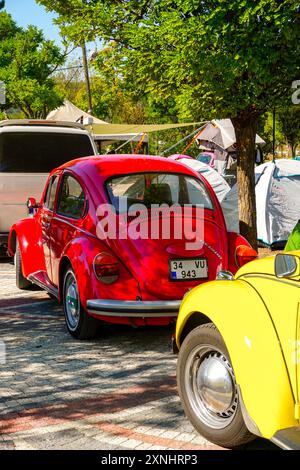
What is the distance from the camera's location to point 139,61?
8.44m

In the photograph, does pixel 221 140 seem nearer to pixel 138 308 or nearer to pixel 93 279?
pixel 93 279

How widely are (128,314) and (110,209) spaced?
115 cm

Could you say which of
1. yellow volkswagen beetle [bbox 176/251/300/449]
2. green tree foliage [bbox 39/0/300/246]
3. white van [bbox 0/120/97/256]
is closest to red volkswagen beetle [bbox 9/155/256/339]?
green tree foliage [bbox 39/0/300/246]

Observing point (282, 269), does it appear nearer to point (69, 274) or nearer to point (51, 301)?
point (69, 274)

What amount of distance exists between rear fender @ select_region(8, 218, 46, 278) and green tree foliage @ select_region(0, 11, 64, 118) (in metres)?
25.8

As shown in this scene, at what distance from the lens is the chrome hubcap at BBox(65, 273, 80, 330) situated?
623cm

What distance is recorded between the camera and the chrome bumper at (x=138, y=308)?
5.65 meters

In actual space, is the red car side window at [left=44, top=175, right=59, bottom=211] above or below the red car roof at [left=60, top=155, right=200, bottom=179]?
below

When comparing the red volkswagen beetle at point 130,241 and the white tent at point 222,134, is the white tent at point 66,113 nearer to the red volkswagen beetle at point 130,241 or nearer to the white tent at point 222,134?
the white tent at point 222,134

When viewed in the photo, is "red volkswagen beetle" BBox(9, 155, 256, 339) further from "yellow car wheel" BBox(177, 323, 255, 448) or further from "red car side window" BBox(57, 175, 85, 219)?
"yellow car wheel" BBox(177, 323, 255, 448)

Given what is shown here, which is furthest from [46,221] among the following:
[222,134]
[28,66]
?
[28,66]

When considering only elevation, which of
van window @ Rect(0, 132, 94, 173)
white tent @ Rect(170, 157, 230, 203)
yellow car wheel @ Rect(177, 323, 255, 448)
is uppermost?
van window @ Rect(0, 132, 94, 173)

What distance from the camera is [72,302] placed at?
20.8ft
